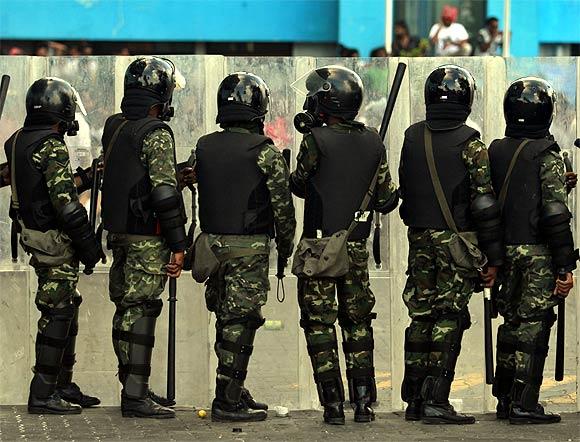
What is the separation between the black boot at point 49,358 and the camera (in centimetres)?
966

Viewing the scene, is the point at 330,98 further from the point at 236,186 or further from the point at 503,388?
the point at 503,388

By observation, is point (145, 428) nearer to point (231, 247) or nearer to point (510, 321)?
point (231, 247)

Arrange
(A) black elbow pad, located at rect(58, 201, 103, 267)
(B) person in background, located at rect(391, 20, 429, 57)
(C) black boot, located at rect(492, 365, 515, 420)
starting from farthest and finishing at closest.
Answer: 1. (B) person in background, located at rect(391, 20, 429, 57)
2. (C) black boot, located at rect(492, 365, 515, 420)
3. (A) black elbow pad, located at rect(58, 201, 103, 267)

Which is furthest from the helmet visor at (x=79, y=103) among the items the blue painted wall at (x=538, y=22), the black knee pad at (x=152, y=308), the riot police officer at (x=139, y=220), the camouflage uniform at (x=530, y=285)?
the blue painted wall at (x=538, y=22)

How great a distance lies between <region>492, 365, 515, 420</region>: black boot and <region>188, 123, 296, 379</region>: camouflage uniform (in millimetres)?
1604

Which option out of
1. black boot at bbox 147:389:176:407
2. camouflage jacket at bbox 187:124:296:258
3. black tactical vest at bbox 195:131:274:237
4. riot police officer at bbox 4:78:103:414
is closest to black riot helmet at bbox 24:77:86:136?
riot police officer at bbox 4:78:103:414

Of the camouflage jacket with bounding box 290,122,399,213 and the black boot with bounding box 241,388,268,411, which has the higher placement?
the camouflage jacket with bounding box 290,122,399,213

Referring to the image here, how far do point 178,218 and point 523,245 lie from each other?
2126mm

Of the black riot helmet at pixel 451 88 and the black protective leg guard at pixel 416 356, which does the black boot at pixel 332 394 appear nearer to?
the black protective leg guard at pixel 416 356

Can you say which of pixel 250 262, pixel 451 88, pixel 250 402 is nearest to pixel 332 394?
pixel 250 402

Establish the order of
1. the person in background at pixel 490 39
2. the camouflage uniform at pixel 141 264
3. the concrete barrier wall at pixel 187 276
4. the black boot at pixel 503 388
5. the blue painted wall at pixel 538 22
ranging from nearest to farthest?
the camouflage uniform at pixel 141 264 → the black boot at pixel 503 388 → the concrete barrier wall at pixel 187 276 → the person in background at pixel 490 39 → the blue painted wall at pixel 538 22

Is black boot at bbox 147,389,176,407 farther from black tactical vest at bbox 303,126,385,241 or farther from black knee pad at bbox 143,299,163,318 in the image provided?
black tactical vest at bbox 303,126,385,241

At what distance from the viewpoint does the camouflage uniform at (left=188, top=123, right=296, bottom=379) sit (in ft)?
30.7

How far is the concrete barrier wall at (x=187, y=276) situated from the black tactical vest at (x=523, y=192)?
1.08 meters
